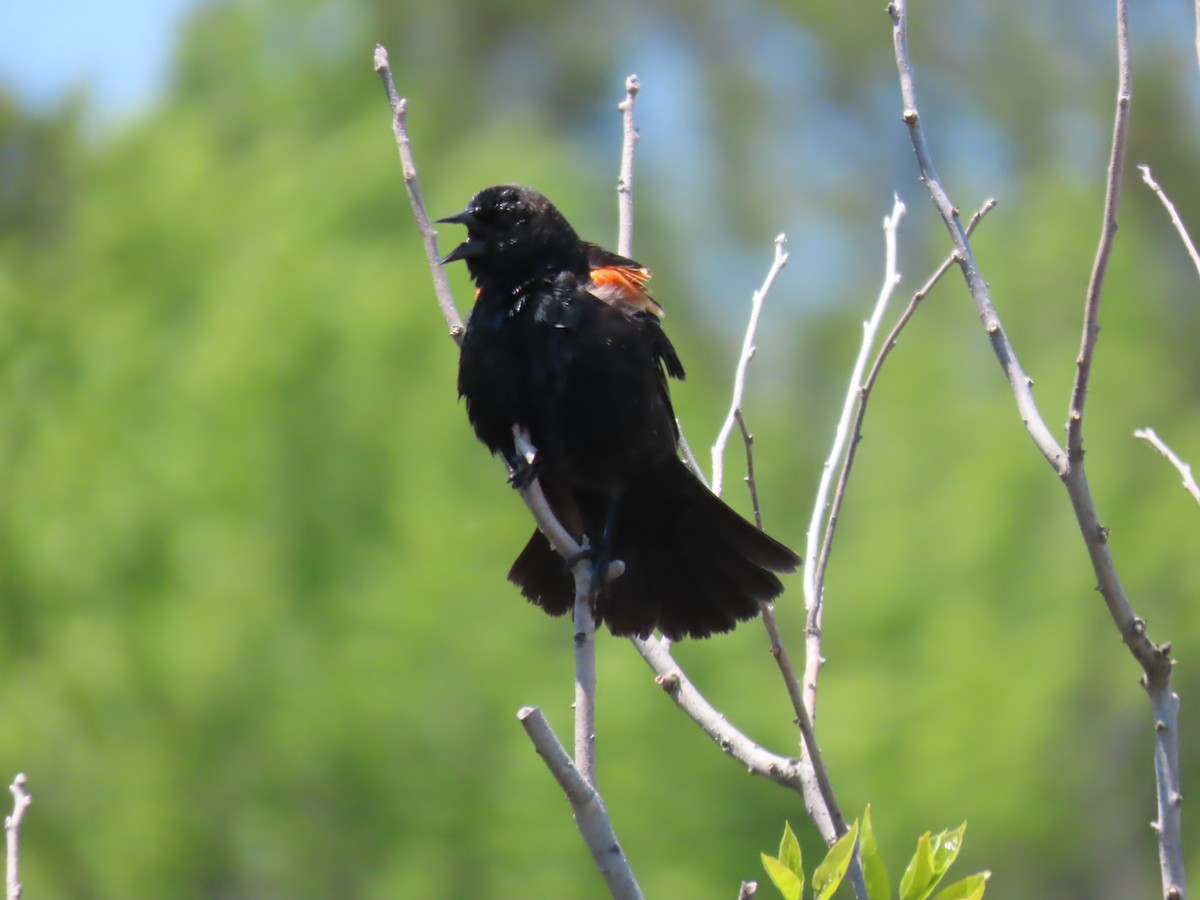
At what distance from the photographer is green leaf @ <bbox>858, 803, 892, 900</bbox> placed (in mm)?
1890

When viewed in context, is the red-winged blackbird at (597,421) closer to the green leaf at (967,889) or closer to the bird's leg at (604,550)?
the bird's leg at (604,550)

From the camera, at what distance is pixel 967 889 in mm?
1897

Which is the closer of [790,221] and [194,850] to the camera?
[194,850]

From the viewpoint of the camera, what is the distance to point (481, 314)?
3.24m

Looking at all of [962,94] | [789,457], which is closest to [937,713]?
[789,457]

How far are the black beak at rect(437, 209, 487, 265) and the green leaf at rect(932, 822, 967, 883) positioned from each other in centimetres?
175

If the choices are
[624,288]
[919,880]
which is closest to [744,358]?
[624,288]

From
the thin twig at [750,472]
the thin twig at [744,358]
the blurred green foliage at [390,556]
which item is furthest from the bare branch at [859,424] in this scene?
the blurred green foliage at [390,556]

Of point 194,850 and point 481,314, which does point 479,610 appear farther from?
point 481,314

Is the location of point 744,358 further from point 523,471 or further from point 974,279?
point 974,279

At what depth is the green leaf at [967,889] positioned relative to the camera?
1867mm

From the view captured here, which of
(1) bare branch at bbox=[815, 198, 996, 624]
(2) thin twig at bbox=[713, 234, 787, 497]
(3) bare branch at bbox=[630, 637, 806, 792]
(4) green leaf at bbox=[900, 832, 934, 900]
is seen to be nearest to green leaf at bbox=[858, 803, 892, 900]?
(4) green leaf at bbox=[900, 832, 934, 900]

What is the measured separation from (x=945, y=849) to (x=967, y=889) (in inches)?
3.5

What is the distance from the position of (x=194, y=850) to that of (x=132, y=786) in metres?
0.63
